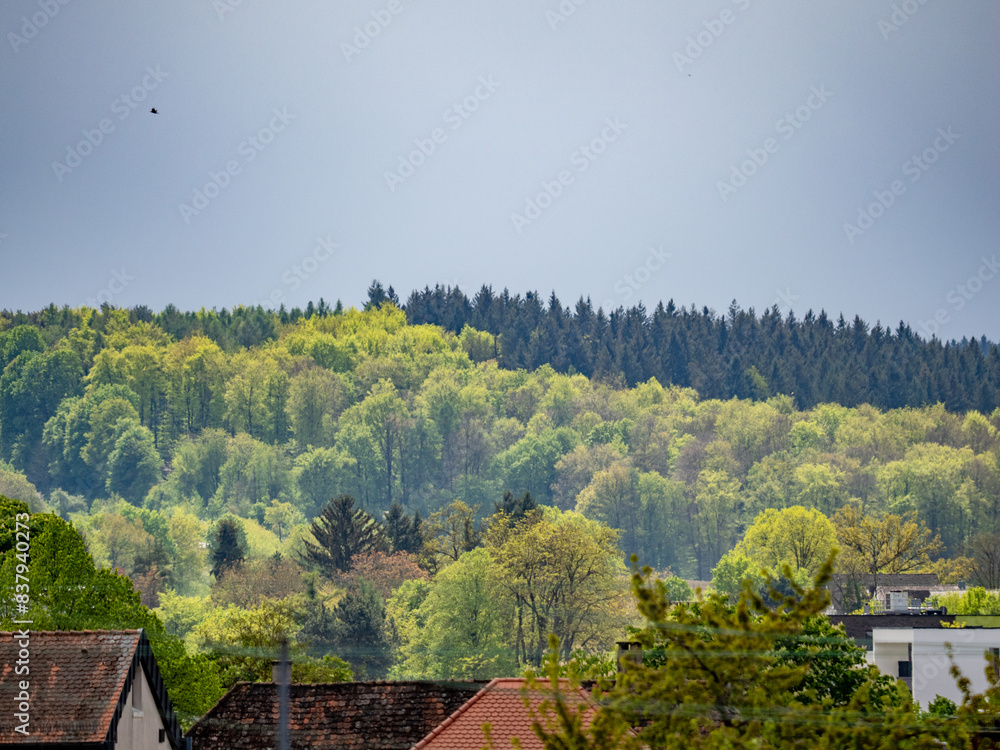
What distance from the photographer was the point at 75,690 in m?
30.2

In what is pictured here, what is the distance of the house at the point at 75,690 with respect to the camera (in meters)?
29.4

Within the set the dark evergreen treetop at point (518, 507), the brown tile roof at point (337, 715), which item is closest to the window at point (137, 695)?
the brown tile roof at point (337, 715)

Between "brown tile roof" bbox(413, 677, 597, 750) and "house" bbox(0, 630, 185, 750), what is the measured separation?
5.69 meters

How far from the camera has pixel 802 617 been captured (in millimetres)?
24906

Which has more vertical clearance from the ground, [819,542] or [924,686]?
[819,542]

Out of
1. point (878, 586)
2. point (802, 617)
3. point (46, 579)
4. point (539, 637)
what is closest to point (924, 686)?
point (46, 579)

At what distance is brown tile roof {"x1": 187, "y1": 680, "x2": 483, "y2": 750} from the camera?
37312 mm

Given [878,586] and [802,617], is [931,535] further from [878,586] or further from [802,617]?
[802,617]

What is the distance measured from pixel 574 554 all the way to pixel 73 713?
82972 millimetres

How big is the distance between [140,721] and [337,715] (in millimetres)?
7000

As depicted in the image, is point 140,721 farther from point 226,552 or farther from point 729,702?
point 226,552

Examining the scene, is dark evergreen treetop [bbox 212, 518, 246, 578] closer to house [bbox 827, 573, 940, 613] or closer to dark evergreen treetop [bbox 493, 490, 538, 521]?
dark evergreen treetop [bbox 493, 490, 538, 521]

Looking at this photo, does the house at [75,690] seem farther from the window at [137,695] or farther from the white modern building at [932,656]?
the white modern building at [932,656]

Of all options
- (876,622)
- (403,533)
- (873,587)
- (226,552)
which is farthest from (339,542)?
(876,622)
